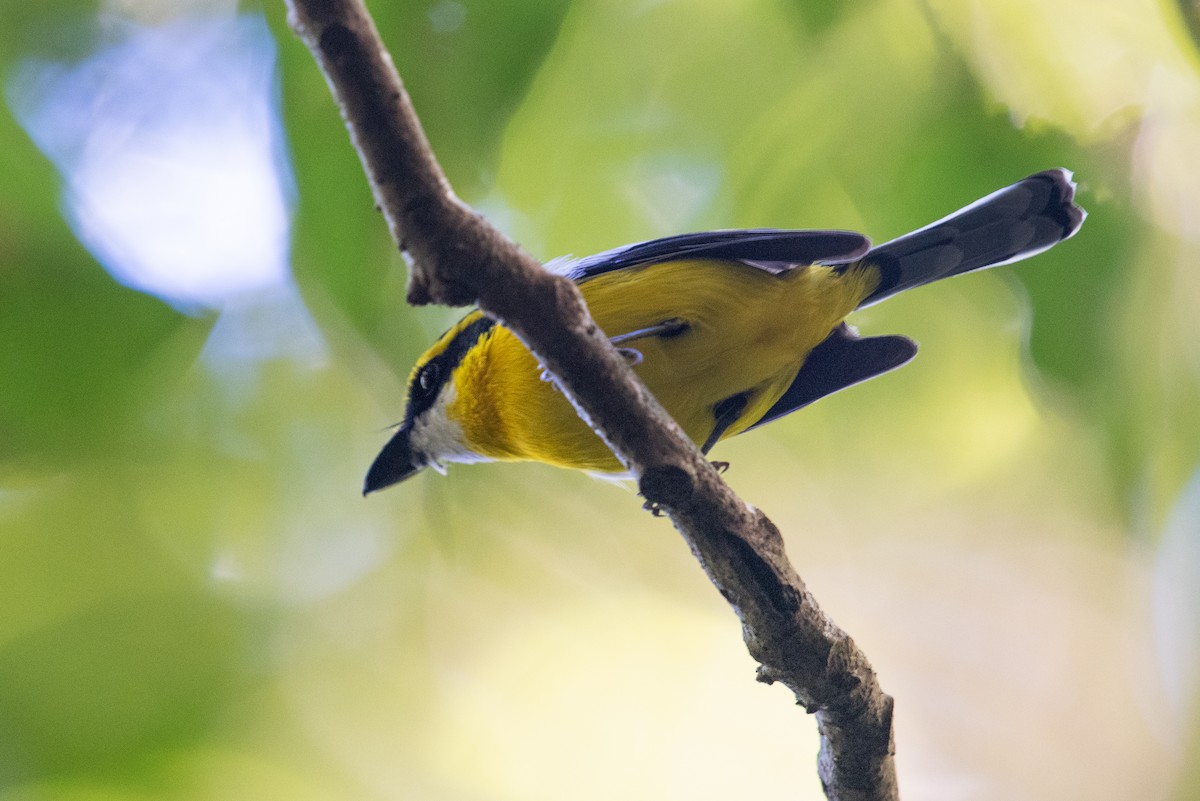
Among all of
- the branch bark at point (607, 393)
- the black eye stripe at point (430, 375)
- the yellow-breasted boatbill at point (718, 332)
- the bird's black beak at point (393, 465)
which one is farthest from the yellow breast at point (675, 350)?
the branch bark at point (607, 393)

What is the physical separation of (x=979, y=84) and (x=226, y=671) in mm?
3091

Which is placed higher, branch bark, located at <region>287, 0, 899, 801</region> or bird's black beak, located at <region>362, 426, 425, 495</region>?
bird's black beak, located at <region>362, 426, 425, 495</region>

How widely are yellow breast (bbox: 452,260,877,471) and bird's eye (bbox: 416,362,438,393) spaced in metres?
0.14

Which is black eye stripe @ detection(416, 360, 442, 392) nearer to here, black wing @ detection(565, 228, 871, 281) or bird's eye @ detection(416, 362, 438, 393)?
bird's eye @ detection(416, 362, 438, 393)

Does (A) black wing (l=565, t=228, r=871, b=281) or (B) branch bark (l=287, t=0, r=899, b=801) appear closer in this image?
(B) branch bark (l=287, t=0, r=899, b=801)

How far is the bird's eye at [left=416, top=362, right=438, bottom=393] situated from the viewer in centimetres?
301

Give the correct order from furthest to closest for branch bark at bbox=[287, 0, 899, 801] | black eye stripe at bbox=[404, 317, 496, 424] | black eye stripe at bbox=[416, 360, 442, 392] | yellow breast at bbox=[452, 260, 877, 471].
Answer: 1. black eye stripe at bbox=[416, 360, 442, 392]
2. black eye stripe at bbox=[404, 317, 496, 424]
3. yellow breast at bbox=[452, 260, 877, 471]
4. branch bark at bbox=[287, 0, 899, 801]

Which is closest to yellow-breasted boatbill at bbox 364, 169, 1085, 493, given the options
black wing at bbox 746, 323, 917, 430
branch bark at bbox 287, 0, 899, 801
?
black wing at bbox 746, 323, 917, 430

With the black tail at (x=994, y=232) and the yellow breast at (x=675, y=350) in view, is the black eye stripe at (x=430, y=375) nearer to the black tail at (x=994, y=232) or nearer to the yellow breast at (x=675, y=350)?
the yellow breast at (x=675, y=350)

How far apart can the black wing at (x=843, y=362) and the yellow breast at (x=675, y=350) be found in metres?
0.15

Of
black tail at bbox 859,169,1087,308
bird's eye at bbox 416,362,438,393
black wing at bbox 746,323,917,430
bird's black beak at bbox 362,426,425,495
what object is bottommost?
bird's black beak at bbox 362,426,425,495

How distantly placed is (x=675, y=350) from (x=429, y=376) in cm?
79

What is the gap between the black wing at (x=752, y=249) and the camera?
8.84 ft

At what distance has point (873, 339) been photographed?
308cm
